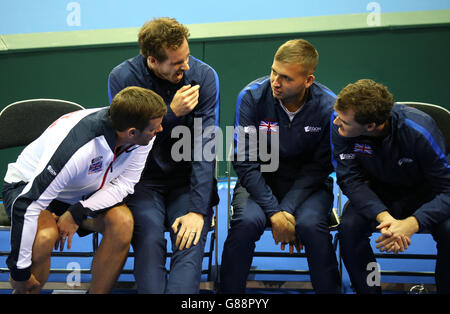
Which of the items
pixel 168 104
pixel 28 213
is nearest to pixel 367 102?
pixel 168 104

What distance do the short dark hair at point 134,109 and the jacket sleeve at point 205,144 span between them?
1.59 feet

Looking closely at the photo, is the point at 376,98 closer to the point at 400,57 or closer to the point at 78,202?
the point at 78,202

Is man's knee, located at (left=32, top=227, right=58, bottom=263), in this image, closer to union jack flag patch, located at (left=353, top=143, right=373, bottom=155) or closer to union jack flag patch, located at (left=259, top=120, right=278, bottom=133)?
union jack flag patch, located at (left=259, top=120, right=278, bottom=133)

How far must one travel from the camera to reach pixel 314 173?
3014 millimetres

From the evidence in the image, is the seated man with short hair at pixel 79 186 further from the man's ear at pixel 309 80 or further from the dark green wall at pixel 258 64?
the dark green wall at pixel 258 64

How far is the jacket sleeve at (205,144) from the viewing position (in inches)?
111

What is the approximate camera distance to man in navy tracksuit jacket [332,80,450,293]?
8.55 ft

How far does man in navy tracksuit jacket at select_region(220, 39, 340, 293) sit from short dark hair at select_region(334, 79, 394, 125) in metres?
0.35

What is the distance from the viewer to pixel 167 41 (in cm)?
273

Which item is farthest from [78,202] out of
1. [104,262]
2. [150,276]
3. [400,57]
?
[400,57]

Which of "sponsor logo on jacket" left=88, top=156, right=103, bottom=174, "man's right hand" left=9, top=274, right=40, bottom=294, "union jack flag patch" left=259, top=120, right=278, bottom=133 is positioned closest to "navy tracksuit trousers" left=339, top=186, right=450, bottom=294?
"union jack flag patch" left=259, top=120, right=278, bottom=133

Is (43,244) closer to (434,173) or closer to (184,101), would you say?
(184,101)
